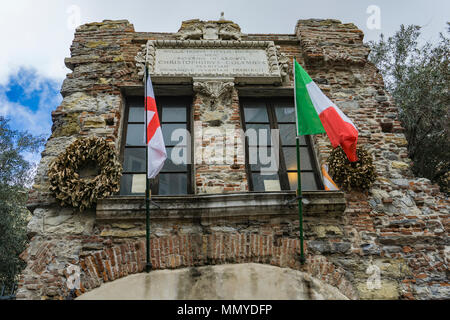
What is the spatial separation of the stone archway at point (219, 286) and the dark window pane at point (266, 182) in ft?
4.23

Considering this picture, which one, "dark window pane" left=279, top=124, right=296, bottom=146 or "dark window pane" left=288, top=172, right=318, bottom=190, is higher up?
"dark window pane" left=279, top=124, right=296, bottom=146

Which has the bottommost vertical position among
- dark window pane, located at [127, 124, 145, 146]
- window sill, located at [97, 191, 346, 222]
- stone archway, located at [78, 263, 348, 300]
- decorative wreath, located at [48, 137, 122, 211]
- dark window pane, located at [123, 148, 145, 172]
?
stone archway, located at [78, 263, 348, 300]

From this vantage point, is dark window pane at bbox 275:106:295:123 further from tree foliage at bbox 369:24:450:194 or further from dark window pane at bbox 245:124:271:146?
tree foliage at bbox 369:24:450:194

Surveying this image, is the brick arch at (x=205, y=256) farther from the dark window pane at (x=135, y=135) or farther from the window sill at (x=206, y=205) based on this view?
the dark window pane at (x=135, y=135)

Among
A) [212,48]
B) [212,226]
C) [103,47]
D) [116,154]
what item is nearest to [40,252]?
[116,154]

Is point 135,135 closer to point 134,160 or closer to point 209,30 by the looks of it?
point 134,160

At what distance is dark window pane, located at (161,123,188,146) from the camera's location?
218 inches

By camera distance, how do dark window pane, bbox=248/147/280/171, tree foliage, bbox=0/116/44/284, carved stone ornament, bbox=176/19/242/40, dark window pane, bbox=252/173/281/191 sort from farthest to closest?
tree foliage, bbox=0/116/44/284
carved stone ornament, bbox=176/19/242/40
dark window pane, bbox=248/147/280/171
dark window pane, bbox=252/173/281/191

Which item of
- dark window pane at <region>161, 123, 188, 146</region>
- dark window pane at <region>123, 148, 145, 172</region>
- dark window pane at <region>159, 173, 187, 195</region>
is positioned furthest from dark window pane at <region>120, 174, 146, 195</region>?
dark window pane at <region>161, 123, 188, 146</region>

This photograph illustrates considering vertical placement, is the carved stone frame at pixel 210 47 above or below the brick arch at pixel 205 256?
above

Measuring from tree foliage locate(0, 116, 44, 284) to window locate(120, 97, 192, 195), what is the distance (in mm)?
5217

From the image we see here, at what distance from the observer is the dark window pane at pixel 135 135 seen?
218 inches

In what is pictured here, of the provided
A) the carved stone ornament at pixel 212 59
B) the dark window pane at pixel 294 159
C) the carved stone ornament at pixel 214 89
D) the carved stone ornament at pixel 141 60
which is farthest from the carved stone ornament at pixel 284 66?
the carved stone ornament at pixel 141 60

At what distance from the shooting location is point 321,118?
4.40m
